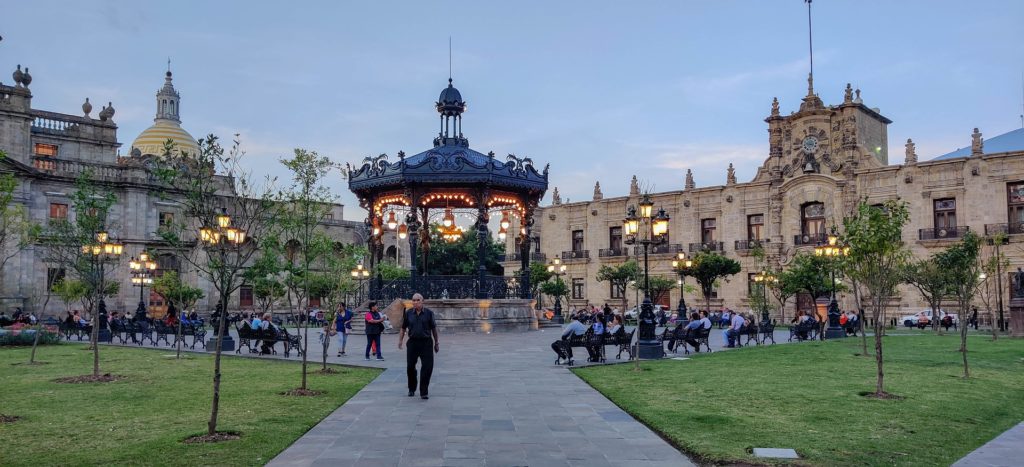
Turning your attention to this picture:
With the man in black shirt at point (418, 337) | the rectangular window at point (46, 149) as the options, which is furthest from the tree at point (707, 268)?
the rectangular window at point (46, 149)

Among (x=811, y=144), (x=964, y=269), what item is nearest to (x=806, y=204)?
(x=811, y=144)

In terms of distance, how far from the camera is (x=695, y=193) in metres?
51.2

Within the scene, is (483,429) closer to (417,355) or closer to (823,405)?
(417,355)

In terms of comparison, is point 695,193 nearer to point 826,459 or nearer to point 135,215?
point 135,215

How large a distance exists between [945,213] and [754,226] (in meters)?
10.9

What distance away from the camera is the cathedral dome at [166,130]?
6012 centimetres

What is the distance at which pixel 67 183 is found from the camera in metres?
40.2

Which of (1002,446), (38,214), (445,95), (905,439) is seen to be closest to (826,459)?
(905,439)

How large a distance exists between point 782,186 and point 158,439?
43911 mm

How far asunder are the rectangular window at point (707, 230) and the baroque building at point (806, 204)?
0.22ft

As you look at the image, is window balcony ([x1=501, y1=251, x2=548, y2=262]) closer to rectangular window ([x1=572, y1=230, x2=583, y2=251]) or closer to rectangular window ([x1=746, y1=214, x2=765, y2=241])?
rectangular window ([x1=572, y1=230, x2=583, y2=251])

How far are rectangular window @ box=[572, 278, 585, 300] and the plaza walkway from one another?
42719 millimetres

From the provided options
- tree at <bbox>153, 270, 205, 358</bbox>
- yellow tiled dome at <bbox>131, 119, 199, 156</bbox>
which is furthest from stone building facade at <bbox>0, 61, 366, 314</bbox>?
yellow tiled dome at <bbox>131, 119, 199, 156</bbox>

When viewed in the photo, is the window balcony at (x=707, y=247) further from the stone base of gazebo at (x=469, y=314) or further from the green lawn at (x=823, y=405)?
the green lawn at (x=823, y=405)
